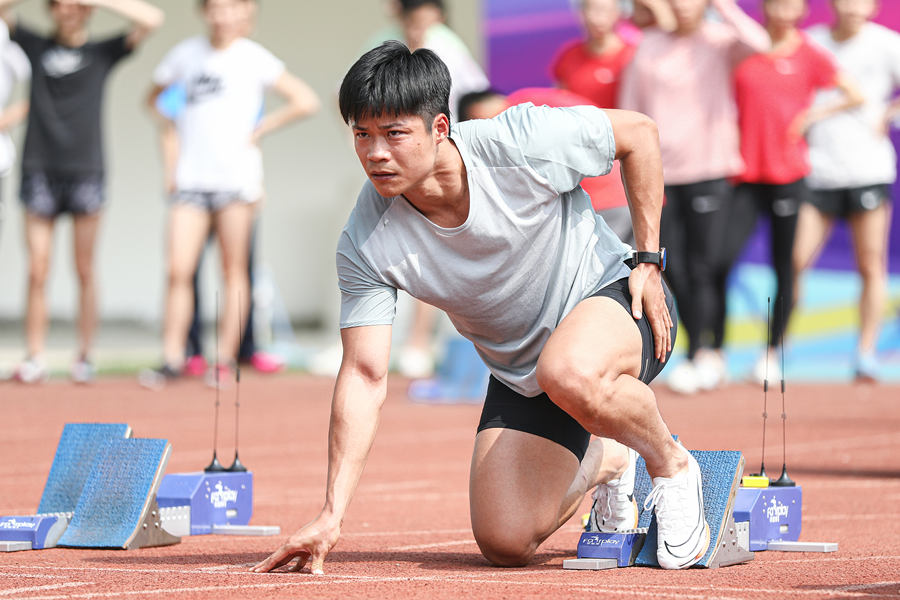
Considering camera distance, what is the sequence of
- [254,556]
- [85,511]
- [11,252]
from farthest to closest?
[11,252] → [85,511] → [254,556]

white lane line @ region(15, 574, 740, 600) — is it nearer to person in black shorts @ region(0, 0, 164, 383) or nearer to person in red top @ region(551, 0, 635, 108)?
person in red top @ region(551, 0, 635, 108)

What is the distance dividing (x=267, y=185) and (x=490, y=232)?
12658 mm

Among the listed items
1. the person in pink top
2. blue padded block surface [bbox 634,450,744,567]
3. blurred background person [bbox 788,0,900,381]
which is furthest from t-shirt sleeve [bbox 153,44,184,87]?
blue padded block surface [bbox 634,450,744,567]

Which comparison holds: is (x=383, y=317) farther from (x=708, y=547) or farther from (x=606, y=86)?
(x=606, y=86)

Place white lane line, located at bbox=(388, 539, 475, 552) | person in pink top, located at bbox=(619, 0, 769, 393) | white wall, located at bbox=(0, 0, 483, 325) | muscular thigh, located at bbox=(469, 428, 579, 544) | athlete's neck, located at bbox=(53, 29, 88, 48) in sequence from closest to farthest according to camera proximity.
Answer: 1. muscular thigh, located at bbox=(469, 428, 579, 544)
2. white lane line, located at bbox=(388, 539, 475, 552)
3. person in pink top, located at bbox=(619, 0, 769, 393)
4. athlete's neck, located at bbox=(53, 29, 88, 48)
5. white wall, located at bbox=(0, 0, 483, 325)

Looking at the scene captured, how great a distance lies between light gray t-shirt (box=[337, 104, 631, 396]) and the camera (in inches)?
173

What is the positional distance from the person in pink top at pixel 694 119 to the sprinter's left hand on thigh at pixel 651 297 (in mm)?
5396

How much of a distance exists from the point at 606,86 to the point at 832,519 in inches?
205

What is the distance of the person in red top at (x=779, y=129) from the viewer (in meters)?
10.4

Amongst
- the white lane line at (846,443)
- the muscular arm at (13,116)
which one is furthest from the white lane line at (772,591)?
the muscular arm at (13,116)

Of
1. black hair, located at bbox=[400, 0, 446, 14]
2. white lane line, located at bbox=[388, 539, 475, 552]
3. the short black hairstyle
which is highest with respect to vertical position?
black hair, located at bbox=[400, 0, 446, 14]

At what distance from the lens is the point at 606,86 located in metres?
10.2

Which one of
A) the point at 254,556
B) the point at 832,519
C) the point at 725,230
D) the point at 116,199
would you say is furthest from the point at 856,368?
the point at 116,199

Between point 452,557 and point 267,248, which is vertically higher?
point 267,248
